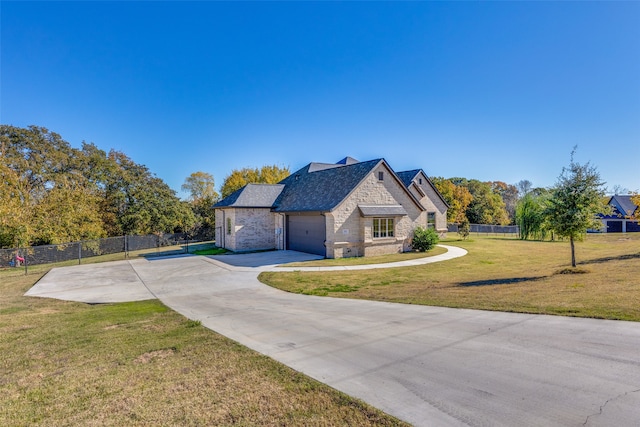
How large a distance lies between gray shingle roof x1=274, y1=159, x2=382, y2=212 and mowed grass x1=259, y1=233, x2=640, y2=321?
6.41 m

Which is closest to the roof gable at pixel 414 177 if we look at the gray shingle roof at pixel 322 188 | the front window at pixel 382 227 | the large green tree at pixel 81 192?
the gray shingle roof at pixel 322 188

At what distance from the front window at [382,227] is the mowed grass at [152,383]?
1593 cm

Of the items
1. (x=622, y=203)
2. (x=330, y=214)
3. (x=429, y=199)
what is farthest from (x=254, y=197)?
(x=622, y=203)

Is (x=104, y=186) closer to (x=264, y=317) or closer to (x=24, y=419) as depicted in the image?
(x=264, y=317)

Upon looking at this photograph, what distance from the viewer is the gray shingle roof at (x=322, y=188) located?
21.5m

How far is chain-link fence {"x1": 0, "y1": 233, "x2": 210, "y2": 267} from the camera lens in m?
22.0

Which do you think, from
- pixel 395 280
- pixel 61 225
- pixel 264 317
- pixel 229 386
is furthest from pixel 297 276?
pixel 61 225

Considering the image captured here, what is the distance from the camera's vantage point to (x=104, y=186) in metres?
37.0

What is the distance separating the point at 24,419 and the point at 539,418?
19.3ft

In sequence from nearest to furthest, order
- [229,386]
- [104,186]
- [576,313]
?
1. [229,386]
2. [576,313]
3. [104,186]

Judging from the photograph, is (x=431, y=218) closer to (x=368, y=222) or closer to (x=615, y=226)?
(x=368, y=222)

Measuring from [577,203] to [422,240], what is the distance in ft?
35.5

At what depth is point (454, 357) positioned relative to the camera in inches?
→ 214

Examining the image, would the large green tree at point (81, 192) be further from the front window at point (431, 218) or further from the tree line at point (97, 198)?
the front window at point (431, 218)
